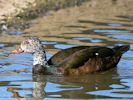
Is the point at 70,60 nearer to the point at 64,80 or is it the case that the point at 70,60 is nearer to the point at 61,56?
the point at 61,56

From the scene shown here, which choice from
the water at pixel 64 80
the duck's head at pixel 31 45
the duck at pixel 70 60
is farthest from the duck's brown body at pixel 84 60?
the duck's head at pixel 31 45

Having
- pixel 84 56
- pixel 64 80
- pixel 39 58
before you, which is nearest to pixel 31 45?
pixel 39 58

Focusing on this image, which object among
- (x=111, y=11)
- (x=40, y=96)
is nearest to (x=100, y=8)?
(x=111, y=11)

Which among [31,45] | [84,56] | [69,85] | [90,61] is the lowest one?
[69,85]

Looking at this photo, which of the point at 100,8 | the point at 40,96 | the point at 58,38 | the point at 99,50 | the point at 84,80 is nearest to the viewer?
the point at 40,96

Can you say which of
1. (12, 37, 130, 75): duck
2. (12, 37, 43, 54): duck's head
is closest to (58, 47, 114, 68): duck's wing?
(12, 37, 130, 75): duck

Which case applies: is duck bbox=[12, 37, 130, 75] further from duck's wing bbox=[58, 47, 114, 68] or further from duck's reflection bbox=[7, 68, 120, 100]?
duck's reflection bbox=[7, 68, 120, 100]

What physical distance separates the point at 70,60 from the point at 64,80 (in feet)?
1.86

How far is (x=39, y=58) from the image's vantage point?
13.8 metres

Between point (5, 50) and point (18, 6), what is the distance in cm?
559

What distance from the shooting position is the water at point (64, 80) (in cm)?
1180

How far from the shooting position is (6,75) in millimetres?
13422

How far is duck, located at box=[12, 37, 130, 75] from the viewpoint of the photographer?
1351 centimetres

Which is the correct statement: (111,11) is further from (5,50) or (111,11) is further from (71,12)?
(5,50)
